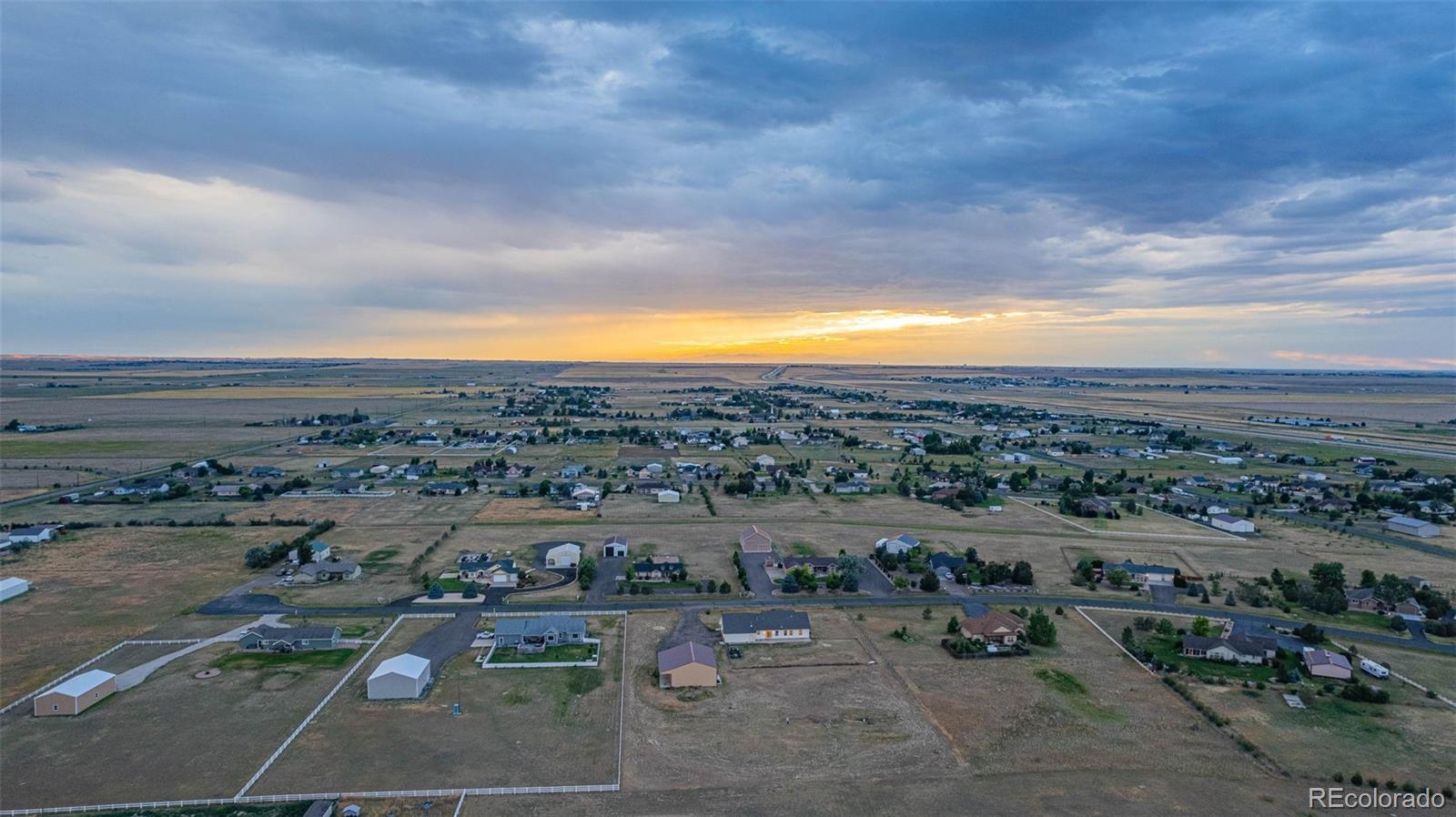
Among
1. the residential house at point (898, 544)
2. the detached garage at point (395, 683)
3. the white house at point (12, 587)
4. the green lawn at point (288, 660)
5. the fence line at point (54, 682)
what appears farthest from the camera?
the residential house at point (898, 544)

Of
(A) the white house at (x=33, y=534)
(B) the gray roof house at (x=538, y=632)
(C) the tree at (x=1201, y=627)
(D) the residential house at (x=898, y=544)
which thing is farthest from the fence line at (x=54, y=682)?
(C) the tree at (x=1201, y=627)

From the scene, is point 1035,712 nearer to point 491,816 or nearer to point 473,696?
point 491,816

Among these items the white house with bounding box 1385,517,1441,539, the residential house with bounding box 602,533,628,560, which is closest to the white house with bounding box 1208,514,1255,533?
the white house with bounding box 1385,517,1441,539

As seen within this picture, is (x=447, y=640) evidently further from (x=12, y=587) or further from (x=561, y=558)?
(x=12, y=587)

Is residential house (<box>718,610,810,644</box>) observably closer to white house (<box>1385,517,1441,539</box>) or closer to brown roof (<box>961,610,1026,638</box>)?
brown roof (<box>961,610,1026,638</box>)

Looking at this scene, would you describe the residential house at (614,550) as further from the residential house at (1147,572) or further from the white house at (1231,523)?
the white house at (1231,523)

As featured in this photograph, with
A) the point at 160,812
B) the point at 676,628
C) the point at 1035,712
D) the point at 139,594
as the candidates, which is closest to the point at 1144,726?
the point at 1035,712
